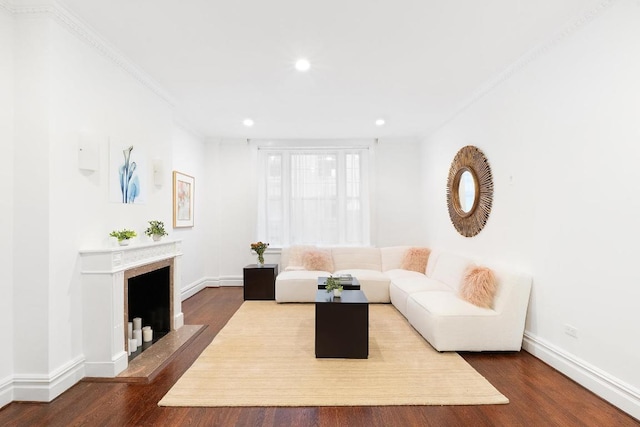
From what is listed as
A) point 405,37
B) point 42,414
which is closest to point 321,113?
point 405,37

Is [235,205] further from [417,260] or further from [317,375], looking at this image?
[317,375]

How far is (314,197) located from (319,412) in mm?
4443

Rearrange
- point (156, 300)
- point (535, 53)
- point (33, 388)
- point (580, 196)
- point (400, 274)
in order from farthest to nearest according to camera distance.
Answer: point (400, 274), point (156, 300), point (535, 53), point (580, 196), point (33, 388)

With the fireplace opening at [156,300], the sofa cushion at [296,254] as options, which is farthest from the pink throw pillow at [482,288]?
the fireplace opening at [156,300]

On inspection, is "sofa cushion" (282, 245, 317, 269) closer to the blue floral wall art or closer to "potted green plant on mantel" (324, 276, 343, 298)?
"potted green plant on mantel" (324, 276, 343, 298)

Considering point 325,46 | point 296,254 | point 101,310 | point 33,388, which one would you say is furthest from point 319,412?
point 296,254

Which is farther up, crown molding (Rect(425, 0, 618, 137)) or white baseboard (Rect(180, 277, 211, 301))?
crown molding (Rect(425, 0, 618, 137))

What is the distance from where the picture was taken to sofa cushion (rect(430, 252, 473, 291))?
13.2 feet

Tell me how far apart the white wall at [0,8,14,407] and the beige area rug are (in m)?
1.11

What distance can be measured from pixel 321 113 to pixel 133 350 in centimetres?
369

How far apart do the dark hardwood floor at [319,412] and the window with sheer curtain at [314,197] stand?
12.7 feet

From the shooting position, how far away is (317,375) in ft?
8.98

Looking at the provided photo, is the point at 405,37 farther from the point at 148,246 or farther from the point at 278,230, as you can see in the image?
the point at 278,230

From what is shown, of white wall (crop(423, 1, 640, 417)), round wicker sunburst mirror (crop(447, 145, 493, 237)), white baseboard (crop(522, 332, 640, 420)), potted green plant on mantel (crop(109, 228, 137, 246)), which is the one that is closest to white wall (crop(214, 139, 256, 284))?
potted green plant on mantel (crop(109, 228, 137, 246))
